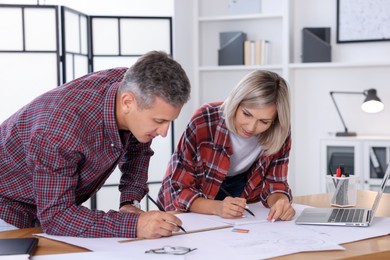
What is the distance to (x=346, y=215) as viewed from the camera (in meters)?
2.16

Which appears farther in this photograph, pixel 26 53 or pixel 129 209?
pixel 26 53

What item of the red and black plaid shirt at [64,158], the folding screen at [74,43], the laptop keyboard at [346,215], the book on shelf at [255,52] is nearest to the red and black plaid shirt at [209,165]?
the laptop keyboard at [346,215]

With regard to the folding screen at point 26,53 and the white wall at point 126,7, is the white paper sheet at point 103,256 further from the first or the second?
the white wall at point 126,7

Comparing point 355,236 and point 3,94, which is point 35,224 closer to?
point 355,236

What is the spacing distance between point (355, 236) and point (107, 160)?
0.80 m

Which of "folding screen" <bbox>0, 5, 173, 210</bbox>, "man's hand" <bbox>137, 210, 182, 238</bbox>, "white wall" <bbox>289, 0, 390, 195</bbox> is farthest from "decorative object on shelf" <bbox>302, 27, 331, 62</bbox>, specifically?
"man's hand" <bbox>137, 210, 182, 238</bbox>

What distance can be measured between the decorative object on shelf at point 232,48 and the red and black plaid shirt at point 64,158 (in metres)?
3.20

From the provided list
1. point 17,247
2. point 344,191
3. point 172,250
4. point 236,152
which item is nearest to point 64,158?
point 17,247

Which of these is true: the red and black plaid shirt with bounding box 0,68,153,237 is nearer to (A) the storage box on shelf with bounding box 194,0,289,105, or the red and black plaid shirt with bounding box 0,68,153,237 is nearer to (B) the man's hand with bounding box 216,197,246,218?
(B) the man's hand with bounding box 216,197,246,218

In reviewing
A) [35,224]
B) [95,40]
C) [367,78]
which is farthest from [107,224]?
[367,78]

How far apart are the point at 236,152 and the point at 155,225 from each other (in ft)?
2.63

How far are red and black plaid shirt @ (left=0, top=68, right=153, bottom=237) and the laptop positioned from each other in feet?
2.04

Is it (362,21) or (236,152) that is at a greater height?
(362,21)

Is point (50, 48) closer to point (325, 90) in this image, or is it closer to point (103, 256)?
point (325, 90)
